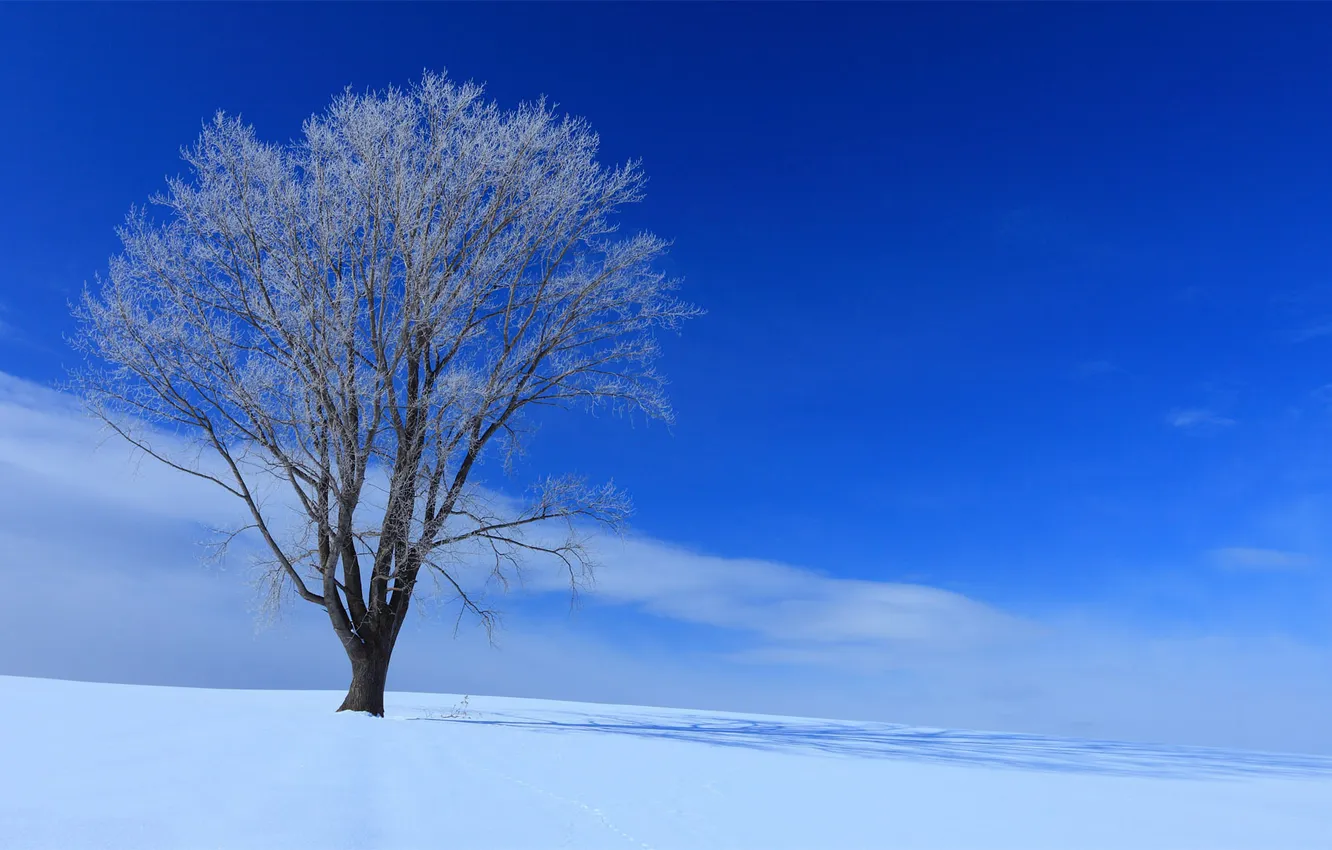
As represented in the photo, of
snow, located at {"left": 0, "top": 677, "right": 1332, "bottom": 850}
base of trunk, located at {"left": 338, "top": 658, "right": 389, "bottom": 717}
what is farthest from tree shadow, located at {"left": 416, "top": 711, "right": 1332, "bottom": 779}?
base of trunk, located at {"left": 338, "top": 658, "right": 389, "bottom": 717}

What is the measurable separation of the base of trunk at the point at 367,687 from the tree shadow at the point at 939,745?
113 centimetres

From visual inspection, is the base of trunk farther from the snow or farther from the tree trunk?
the snow

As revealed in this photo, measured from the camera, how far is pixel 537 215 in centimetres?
1257

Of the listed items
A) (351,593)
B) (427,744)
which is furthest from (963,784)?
(351,593)

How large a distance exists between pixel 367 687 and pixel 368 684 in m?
0.04

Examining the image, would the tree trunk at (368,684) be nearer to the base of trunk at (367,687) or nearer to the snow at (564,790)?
the base of trunk at (367,687)

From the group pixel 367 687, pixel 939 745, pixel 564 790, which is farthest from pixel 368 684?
pixel 939 745

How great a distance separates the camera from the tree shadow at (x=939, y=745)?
8164mm

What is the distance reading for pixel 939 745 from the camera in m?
10.1

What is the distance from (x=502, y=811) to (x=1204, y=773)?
22.9 feet

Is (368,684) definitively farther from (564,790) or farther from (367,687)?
(564,790)

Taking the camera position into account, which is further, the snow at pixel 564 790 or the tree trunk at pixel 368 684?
the tree trunk at pixel 368 684

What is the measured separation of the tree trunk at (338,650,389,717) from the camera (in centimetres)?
1068

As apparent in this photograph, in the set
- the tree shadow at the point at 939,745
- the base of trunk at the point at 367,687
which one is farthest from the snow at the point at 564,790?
the base of trunk at the point at 367,687
